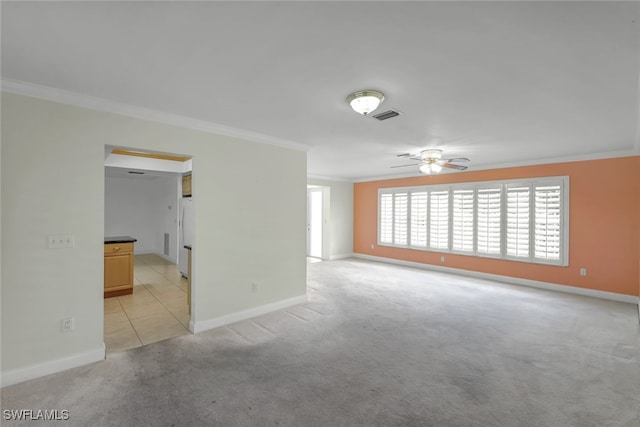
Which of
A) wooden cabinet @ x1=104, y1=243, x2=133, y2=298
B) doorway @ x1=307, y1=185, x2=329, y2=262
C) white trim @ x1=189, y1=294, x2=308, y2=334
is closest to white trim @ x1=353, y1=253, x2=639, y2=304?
doorway @ x1=307, y1=185, x2=329, y2=262

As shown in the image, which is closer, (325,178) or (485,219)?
(485,219)

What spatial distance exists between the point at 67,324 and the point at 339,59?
10.4 ft

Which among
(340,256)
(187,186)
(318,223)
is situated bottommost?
(340,256)

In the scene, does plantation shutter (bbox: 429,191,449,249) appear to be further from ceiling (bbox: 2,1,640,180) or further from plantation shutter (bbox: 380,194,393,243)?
ceiling (bbox: 2,1,640,180)

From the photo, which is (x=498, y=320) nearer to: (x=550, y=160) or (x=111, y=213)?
(x=550, y=160)

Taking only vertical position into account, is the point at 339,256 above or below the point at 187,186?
below

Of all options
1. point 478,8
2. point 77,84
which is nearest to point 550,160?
point 478,8

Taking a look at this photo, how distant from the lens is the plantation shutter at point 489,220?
5.81 meters

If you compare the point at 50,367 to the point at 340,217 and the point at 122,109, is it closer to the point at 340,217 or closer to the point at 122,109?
the point at 122,109

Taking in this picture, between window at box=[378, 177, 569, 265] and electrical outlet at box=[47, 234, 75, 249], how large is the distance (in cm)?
656

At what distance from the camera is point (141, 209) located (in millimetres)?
9016

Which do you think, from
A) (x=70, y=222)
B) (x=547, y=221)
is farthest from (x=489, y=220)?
Answer: (x=70, y=222)

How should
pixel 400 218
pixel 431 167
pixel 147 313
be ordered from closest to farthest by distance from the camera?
pixel 147 313 < pixel 431 167 < pixel 400 218

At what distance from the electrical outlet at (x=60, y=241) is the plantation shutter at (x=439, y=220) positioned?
6.56 metres
